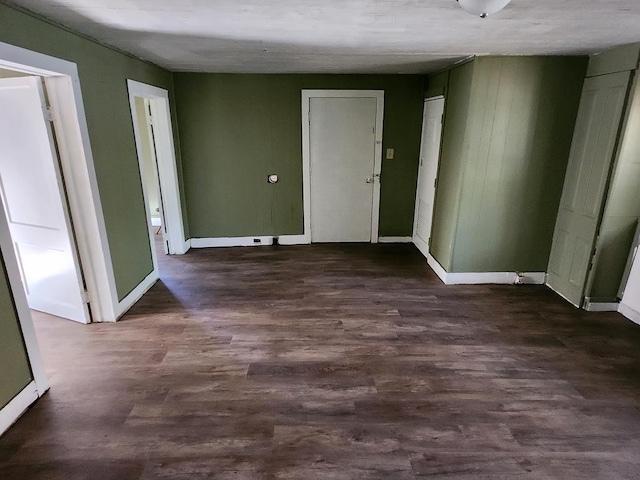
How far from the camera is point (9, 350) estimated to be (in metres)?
2.08

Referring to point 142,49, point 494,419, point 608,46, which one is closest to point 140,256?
point 142,49

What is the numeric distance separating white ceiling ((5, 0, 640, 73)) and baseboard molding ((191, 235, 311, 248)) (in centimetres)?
230

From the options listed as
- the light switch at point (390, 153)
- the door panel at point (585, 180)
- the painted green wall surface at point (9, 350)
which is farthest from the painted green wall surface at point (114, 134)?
the door panel at point (585, 180)

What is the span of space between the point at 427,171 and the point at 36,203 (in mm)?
3928

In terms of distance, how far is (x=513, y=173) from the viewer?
3561 millimetres

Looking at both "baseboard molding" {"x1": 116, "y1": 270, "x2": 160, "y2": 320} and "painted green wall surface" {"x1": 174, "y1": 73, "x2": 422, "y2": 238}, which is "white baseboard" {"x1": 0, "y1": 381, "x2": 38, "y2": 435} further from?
"painted green wall surface" {"x1": 174, "y1": 73, "x2": 422, "y2": 238}

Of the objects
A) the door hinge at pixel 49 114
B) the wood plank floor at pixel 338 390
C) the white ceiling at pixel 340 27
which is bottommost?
the wood plank floor at pixel 338 390

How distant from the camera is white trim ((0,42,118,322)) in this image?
2525 mm

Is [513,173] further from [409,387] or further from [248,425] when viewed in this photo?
[248,425]

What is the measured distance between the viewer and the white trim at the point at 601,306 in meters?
3.33

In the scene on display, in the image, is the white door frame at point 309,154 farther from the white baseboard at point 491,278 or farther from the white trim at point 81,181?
the white trim at point 81,181

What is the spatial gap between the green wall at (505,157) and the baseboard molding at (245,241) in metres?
2.01

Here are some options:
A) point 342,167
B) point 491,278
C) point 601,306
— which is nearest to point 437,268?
point 491,278

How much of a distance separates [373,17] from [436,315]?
237 centimetres
